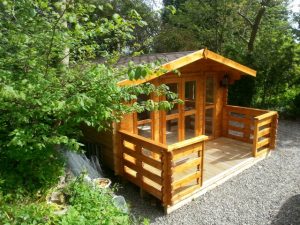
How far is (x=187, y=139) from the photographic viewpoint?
6.36 m

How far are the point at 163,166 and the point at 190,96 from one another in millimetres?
2777

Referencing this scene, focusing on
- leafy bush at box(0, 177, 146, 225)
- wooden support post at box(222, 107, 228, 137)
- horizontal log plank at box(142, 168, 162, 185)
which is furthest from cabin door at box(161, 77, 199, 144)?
leafy bush at box(0, 177, 146, 225)

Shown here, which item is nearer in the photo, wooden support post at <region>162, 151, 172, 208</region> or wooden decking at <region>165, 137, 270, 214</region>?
wooden support post at <region>162, 151, 172, 208</region>

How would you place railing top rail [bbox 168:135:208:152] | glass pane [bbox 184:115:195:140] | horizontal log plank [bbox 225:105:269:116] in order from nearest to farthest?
railing top rail [bbox 168:135:208:152] → horizontal log plank [bbox 225:105:269:116] → glass pane [bbox 184:115:195:140]

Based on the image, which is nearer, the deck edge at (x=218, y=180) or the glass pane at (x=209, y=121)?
the deck edge at (x=218, y=180)

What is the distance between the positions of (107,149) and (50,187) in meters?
2.00

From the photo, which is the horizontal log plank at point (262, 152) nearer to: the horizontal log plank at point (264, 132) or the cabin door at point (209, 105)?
the horizontal log plank at point (264, 132)

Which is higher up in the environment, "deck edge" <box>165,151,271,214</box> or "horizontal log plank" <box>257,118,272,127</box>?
"horizontal log plank" <box>257,118,272,127</box>

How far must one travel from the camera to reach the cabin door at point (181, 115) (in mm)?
5902

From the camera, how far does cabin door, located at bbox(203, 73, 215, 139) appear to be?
7000 mm

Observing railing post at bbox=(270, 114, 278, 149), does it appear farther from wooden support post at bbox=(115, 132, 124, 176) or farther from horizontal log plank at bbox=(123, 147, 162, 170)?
wooden support post at bbox=(115, 132, 124, 176)

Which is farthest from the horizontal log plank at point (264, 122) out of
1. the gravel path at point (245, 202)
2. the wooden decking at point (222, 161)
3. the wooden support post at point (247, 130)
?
the gravel path at point (245, 202)

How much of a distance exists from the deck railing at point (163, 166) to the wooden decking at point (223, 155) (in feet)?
2.44

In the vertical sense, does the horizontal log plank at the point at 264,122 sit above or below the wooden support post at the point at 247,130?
above
